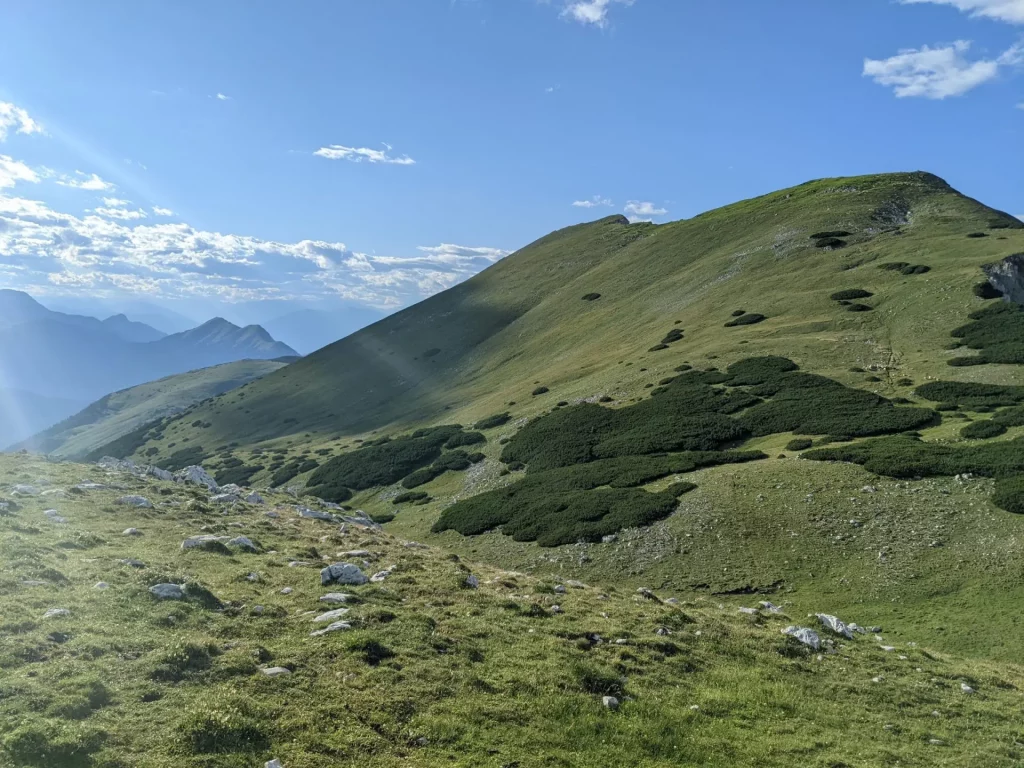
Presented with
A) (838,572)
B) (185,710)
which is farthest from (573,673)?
(838,572)

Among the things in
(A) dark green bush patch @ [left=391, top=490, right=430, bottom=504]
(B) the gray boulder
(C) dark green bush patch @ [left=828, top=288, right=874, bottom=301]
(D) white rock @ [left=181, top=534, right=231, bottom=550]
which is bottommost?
(B) the gray boulder

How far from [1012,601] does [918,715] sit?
39.1ft

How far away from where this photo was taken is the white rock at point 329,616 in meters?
14.4

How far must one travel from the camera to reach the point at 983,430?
1323 inches

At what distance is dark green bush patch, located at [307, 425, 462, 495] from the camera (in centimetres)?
6266

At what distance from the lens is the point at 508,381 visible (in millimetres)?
88750

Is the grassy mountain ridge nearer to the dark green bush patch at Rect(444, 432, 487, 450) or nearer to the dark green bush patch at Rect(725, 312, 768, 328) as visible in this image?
the dark green bush patch at Rect(725, 312, 768, 328)

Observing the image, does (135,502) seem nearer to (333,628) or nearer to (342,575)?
(342,575)

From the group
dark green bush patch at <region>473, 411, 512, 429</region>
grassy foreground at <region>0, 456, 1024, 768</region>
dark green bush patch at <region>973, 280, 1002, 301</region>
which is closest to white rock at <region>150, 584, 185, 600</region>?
grassy foreground at <region>0, 456, 1024, 768</region>

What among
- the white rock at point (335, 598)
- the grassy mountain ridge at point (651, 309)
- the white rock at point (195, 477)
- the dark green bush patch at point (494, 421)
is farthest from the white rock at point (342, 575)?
the dark green bush patch at point (494, 421)

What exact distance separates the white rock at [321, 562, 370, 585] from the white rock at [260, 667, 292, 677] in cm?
570

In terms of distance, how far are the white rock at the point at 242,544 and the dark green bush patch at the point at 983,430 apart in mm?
36737

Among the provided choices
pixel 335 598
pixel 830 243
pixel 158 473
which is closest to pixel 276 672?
pixel 335 598

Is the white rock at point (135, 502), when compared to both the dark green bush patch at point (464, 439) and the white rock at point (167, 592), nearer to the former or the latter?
the white rock at point (167, 592)
